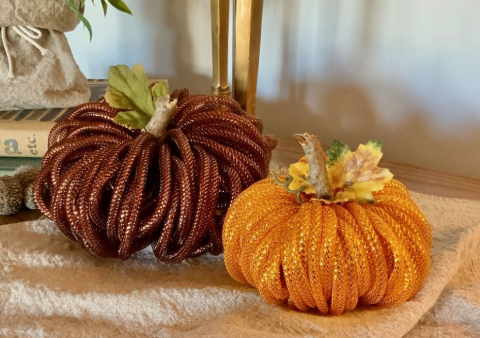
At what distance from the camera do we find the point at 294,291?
335 millimetres

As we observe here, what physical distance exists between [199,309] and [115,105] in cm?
19

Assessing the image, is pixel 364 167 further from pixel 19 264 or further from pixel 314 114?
pixel 314 114

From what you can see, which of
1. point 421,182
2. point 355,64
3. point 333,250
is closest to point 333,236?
point 333,250

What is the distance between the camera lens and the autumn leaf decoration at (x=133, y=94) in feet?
1.45

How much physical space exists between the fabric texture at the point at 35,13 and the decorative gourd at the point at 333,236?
379 millimetres

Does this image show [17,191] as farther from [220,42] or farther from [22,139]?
[220,42]

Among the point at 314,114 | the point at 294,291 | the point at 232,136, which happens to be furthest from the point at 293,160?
the point at 294,291

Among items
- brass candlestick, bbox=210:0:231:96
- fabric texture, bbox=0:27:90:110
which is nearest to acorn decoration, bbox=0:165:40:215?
fabric texture, bbox=0:27:90:110

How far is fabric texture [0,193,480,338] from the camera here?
33cm

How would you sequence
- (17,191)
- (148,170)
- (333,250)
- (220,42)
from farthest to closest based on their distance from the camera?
(220,42) < (17,191) < (148,170) < (333,250)

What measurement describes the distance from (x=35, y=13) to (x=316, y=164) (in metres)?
0.43

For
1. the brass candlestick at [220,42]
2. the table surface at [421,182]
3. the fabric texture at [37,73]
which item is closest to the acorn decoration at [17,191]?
the table surface at [421,182]

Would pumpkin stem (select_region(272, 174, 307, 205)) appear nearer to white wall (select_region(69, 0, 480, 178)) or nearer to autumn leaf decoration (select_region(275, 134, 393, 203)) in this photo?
autumn leaf decoration (select_region(275, 134, 393, 203))

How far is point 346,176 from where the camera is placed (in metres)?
0.35
